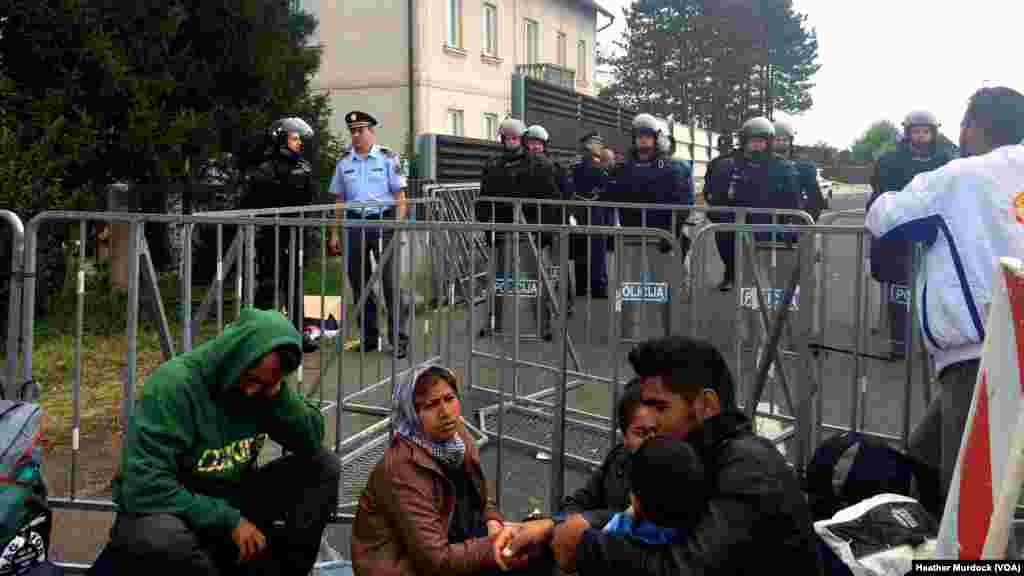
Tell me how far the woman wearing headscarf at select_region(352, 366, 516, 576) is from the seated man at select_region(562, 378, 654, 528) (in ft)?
1.06

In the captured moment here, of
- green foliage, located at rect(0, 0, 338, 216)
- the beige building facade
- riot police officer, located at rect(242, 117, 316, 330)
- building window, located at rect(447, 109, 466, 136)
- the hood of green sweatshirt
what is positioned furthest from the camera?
building window, located at rect(447, 109, 466, 136)

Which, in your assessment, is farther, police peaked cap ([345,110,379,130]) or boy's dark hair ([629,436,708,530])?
police peaked cap ([345,110,379,130])

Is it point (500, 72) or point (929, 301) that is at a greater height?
point (500, 72)

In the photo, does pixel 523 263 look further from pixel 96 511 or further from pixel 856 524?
pixel 856 524

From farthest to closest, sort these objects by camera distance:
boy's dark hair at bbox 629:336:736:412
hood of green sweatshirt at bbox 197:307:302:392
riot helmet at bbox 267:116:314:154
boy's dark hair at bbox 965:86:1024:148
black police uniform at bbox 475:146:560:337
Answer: black police uniform at bbox 475:146:560:337 → riot helmet at bbox 267:116:314:154 → boy's dark hair at bbox 965:86:1024:148 → hood of green sweatshirt at bbox 197:307:302:392 → boy's dark hair at bbox 629:336:736:412

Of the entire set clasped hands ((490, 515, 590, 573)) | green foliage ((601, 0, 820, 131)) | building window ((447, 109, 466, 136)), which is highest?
green foliage ((601, 0, 820, 131))

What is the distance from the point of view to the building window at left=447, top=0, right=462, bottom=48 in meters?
27.5

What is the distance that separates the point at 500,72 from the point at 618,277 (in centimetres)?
2641

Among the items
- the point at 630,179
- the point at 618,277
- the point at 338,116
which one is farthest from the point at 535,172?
the point at 338,116

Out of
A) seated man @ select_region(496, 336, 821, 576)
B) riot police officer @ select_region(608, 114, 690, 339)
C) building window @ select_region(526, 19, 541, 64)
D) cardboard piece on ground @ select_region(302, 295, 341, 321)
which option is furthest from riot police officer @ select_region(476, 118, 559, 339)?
building window @ select_region(526, 19, 541, 64)

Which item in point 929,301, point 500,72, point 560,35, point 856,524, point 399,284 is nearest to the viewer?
point 856,524

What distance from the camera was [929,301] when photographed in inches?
154

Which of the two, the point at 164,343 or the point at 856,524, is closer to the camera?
the point at 856,524

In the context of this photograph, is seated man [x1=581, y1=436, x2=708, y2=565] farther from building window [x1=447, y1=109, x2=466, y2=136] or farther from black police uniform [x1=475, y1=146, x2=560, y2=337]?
building window [x1=447, y1=109, x2=466, y2=136]
